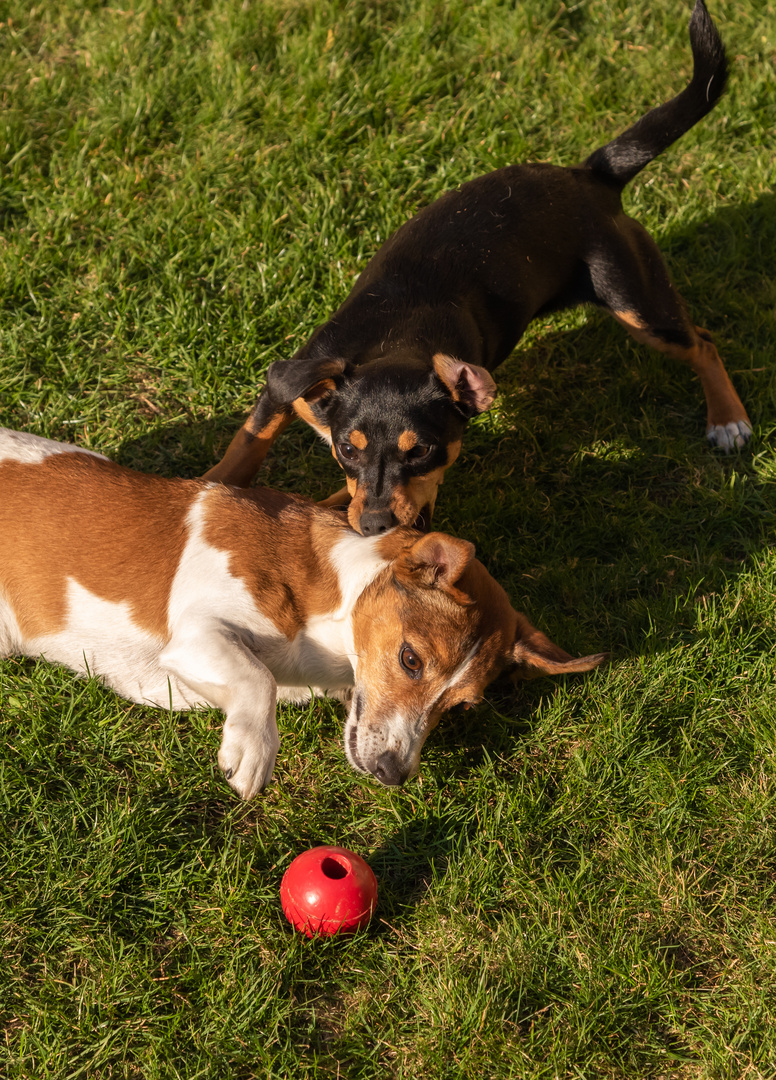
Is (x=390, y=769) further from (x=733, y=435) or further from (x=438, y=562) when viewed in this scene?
(x=733, y=435)

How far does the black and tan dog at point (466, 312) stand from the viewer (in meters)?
4.40

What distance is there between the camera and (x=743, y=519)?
5.01 meters

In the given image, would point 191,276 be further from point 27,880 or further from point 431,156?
point 27,880

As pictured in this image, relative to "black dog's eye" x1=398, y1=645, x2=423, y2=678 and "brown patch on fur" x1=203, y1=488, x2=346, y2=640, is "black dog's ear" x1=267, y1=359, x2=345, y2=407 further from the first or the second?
"black dog's eye" x1=398, y1=645, x2=423, y2=678

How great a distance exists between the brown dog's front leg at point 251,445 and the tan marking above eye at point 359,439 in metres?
0.54

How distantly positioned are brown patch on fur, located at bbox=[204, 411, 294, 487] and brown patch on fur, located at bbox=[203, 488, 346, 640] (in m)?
0.80

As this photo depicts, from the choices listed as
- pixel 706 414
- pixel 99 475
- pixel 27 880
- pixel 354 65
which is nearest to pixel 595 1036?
pixel 27 880

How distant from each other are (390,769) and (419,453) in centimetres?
162

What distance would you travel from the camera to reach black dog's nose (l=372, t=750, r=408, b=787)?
11.4ft

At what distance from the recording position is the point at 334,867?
3.42 metres

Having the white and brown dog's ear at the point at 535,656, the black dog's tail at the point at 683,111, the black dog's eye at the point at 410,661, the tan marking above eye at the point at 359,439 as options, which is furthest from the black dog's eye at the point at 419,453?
the black dog's tail at the point at 683,111

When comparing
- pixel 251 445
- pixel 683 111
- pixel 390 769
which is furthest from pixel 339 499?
pixel 683 111

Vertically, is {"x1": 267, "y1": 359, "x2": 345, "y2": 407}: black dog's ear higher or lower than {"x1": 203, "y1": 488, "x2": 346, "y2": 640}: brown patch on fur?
higher

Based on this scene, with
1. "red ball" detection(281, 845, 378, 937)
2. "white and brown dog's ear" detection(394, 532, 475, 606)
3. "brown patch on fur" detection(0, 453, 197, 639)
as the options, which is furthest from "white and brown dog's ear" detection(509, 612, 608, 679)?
"brown patch on fur" detection(0, 453, 197, 639)
